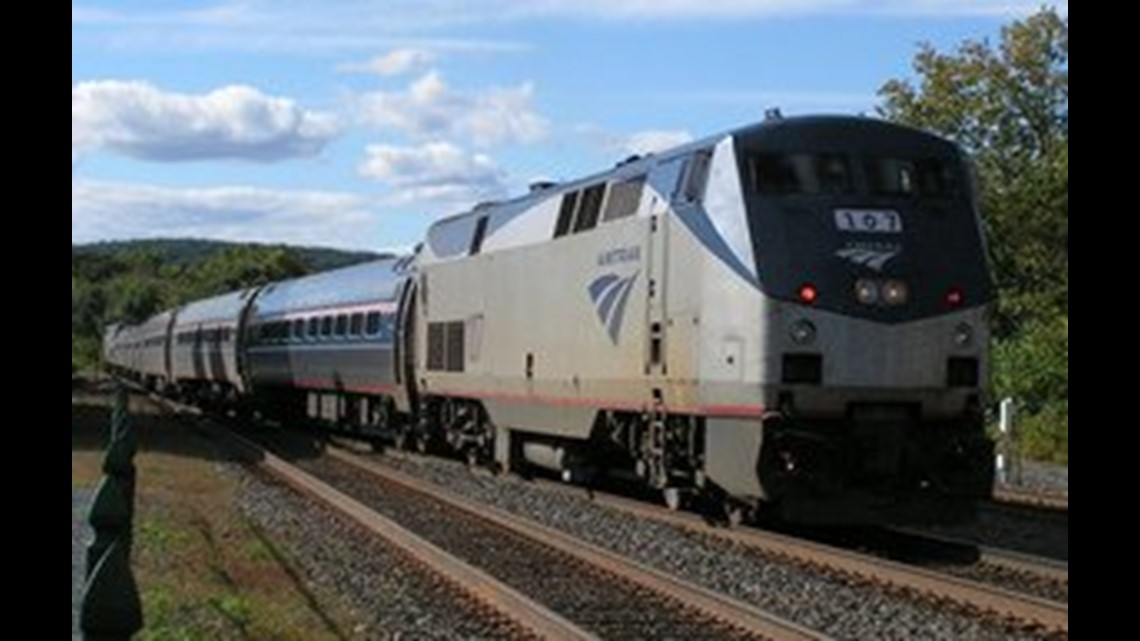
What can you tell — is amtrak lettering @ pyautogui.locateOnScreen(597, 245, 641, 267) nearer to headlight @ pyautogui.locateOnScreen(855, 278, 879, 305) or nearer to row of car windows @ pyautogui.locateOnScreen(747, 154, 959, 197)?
row of car windows @ pyautogui.locateOnScreen(747, 154, 959, 197)

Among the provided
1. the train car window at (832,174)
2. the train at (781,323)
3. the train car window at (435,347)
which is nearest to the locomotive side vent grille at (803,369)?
the train at (781,323)

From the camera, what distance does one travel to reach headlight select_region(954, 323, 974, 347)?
13492mm

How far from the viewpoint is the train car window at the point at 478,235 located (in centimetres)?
2173

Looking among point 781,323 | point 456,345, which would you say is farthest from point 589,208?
point 456,345

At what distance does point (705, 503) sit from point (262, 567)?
4976mm

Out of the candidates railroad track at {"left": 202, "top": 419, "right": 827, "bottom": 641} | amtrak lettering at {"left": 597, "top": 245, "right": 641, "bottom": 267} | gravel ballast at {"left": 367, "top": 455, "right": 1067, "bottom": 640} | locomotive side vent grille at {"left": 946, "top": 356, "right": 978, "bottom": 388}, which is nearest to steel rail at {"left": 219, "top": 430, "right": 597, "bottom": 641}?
railroad track at {"left": 202, "top": 419, "right": 827, "bottom": 641}

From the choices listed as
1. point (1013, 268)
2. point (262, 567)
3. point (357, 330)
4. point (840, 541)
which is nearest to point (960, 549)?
point (840, 541)

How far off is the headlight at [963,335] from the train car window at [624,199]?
11.9 feet

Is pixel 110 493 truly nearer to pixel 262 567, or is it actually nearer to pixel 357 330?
pixel 262 567

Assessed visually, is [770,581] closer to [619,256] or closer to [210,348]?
[619,256]

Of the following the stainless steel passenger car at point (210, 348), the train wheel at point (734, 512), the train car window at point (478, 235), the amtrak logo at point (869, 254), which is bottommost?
the train wheel at point (734, 512)

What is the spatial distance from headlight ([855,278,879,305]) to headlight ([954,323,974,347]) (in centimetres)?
79

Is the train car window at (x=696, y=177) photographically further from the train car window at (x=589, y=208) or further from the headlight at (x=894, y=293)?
the train car window at (x=589, y=208)

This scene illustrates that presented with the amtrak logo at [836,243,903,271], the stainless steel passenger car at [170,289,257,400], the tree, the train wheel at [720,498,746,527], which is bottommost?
the train wheel at [720,498,746,527]
